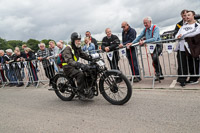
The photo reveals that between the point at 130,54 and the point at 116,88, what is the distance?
219 cm

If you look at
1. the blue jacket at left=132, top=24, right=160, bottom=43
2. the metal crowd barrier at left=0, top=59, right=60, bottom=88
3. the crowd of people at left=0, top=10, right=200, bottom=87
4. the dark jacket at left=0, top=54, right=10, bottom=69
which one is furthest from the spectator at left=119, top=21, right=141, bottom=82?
the dark jacket at left=0, top=54, right=10, bottom=69

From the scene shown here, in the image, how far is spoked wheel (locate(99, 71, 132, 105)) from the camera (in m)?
3.78

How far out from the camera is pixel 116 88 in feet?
13.1

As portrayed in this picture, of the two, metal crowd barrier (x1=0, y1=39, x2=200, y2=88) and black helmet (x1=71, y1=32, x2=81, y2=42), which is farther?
metal crowd barrier (x1=0, y1=39, x2=200, y2=88)

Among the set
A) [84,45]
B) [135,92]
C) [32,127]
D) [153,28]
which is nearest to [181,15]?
[153,28]

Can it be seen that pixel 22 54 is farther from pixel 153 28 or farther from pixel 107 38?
pixel 153 28

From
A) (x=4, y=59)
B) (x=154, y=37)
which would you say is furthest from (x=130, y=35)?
(x=4, y=59)

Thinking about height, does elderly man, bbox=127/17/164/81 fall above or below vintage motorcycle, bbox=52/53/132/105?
above

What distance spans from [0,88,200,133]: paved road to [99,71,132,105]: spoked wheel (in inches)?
7.2

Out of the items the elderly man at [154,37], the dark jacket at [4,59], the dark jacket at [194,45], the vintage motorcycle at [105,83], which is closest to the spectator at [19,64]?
the dark jacket at [4,59]

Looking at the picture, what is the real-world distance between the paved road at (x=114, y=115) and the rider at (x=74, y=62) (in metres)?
0.73

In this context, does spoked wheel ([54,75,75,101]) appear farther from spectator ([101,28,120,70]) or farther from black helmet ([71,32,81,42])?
spectator ([101,28,120,70])

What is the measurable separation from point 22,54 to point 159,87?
6.63m

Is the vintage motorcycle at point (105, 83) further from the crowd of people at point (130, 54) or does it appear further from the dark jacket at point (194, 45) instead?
the dark jacket at point (194, 45)
